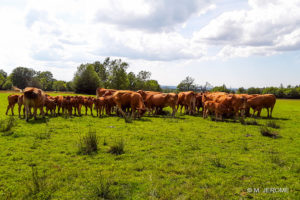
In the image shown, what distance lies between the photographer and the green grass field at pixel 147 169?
15.3 feet

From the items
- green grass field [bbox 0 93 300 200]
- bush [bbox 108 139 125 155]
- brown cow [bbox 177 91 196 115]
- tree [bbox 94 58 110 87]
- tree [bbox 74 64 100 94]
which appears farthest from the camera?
tree [bbox 94 58 110 87]

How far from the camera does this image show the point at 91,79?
66.7 meters

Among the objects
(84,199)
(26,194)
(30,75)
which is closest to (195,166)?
(84,199)

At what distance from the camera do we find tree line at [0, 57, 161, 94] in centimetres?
6750

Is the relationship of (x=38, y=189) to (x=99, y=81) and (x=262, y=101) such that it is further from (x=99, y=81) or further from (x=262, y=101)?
(x=99, y=81)

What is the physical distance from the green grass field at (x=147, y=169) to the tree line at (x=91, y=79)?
60.5 m

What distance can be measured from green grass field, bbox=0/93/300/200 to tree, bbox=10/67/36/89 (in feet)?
325

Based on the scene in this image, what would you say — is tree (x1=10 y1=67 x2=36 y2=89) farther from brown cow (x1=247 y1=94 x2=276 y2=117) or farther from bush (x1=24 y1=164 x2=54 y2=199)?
bush (x1=24 y1=164 x2=54 y2=199)

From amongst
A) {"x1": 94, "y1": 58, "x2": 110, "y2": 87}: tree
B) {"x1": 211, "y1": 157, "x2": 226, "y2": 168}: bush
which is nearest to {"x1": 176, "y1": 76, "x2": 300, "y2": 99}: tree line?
{"x1": 94, "y1": 58, "x2": 110, "y2": 87}: tree

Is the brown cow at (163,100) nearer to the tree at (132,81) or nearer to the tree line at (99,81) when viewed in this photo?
the tree line at (99,81)

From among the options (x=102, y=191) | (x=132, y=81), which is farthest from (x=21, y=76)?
(x=102, y=191)

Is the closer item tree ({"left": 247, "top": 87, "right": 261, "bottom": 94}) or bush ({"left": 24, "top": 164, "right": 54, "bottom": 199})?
bush ({"left": 24, "top": 164, "right": 54, "bottom": 199})

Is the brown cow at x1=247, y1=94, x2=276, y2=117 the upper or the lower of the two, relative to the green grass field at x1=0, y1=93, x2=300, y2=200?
upper

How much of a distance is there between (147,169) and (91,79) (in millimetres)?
64519
